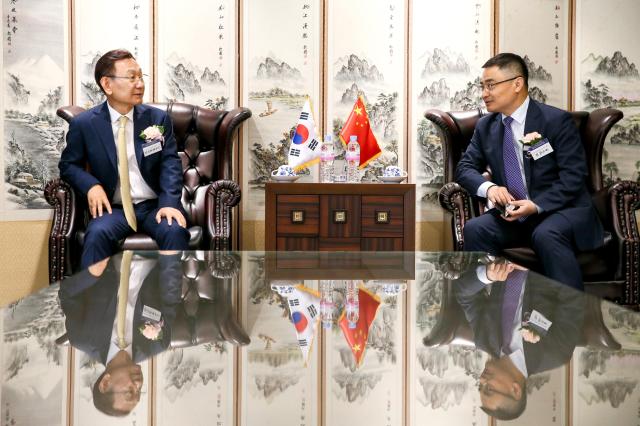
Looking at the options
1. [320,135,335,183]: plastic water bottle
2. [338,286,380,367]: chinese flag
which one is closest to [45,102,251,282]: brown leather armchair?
[320,135,335,183]: plastic water bottle

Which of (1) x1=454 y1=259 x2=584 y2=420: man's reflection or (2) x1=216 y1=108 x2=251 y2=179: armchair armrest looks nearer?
(1) x1=454 y1=259 x2=584 y2=420: man's reflection

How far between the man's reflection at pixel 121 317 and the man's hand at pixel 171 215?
1.42 meters

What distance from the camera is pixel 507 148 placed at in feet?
14.9

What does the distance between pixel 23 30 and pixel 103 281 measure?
3.47m

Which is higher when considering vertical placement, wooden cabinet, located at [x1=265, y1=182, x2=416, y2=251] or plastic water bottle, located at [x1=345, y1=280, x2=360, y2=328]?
wooden cabinet, located at [x1=265, y1=182, x2=416, y2=251]

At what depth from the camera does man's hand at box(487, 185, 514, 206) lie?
4.27m

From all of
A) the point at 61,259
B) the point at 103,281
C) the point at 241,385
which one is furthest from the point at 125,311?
the point at 61,259

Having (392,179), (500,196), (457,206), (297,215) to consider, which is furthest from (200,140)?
(500,196)

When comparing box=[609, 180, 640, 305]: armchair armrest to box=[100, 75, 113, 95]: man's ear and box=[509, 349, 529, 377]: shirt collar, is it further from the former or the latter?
box=[100, 75, 113, 95]: man's ear

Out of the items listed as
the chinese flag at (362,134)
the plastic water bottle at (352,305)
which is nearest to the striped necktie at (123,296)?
the plastic water bottle at (352,305)

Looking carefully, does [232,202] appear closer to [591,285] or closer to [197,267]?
[197,267]

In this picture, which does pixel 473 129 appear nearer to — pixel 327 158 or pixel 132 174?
pixel 327 158

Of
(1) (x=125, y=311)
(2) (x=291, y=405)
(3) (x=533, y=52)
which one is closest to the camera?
(2) (x=291, y=405)

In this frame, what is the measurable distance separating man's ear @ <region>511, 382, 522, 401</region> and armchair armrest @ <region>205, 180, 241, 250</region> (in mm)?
3252
